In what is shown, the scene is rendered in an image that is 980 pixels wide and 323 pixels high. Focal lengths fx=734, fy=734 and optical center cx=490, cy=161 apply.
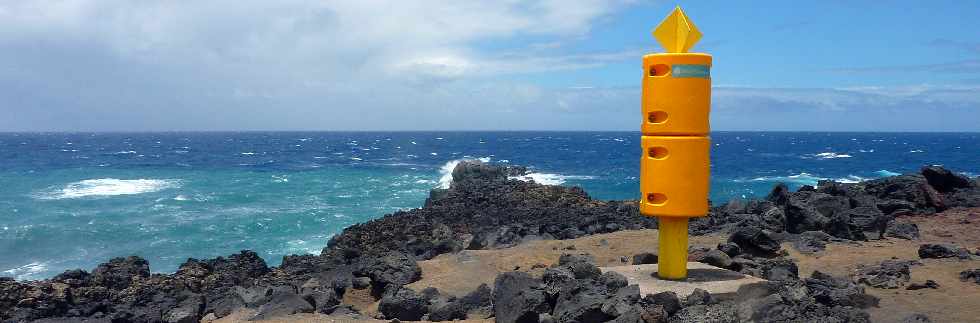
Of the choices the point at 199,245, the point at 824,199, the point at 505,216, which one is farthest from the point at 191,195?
the point at 824,199

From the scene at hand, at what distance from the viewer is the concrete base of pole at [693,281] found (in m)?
7.41

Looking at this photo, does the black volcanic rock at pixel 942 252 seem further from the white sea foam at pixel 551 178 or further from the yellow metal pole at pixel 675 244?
the white sea foam at pixel 551 178

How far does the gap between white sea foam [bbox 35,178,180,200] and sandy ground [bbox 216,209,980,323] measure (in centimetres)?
3099

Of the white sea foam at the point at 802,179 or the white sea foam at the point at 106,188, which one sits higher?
the white sea foam at the point at 106,188

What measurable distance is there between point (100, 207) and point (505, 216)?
18898 mm

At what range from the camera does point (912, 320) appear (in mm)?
6883

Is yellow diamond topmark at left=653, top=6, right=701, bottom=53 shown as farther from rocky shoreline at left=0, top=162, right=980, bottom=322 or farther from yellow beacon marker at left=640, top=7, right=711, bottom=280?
rocky shoreline at left=0, top=162, right=980, bottom=322

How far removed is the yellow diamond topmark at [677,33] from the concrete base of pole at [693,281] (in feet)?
8.05

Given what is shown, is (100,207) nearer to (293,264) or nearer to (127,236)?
(127,236)

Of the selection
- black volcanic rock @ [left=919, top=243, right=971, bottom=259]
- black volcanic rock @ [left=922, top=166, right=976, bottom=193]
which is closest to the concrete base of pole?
black volcanic rock @ [left=919, top=243, right=971, bottom=259]

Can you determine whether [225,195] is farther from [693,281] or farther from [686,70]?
[686,70]

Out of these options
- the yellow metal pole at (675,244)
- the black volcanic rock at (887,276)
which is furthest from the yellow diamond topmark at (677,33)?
the black volcanic rock at (887,276)

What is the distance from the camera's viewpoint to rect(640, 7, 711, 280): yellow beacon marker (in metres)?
7.50

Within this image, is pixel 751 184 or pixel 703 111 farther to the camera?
pixel 751 184
